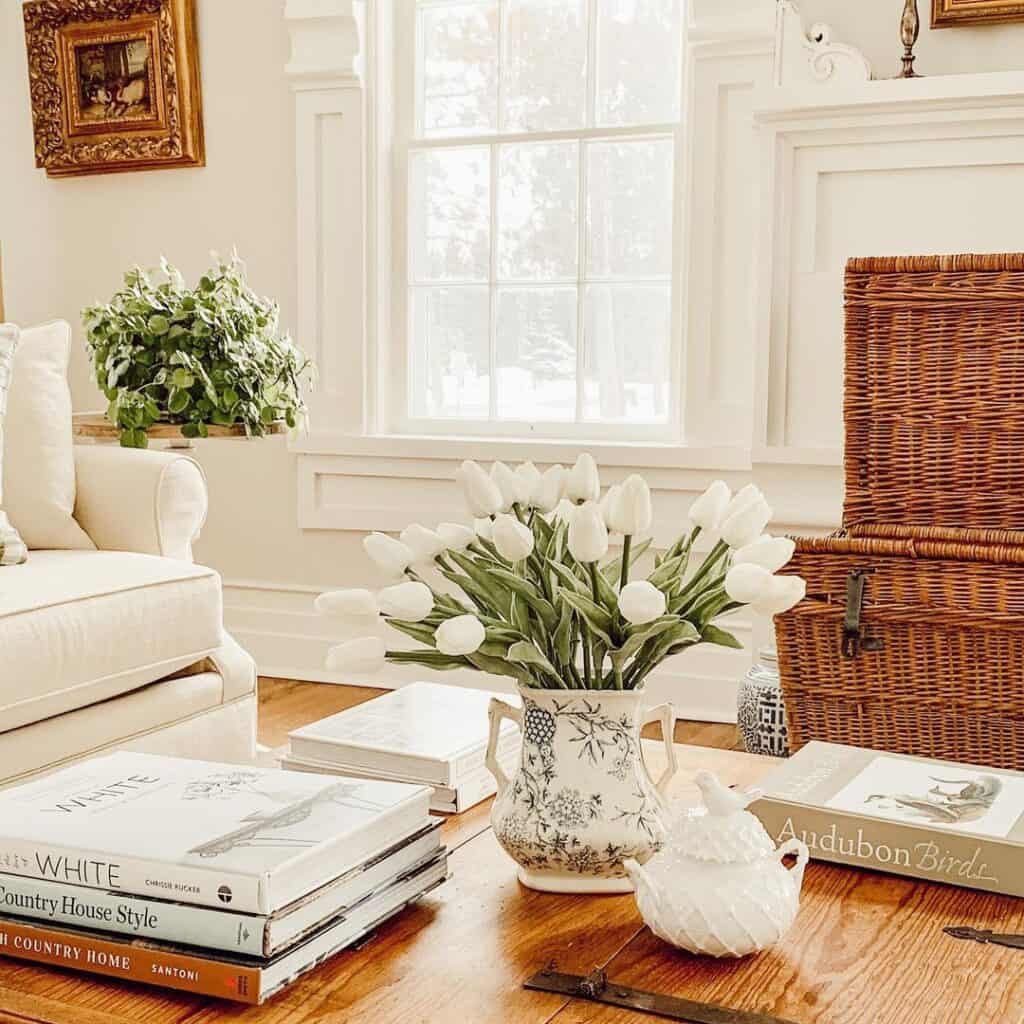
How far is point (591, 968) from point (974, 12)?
258cm

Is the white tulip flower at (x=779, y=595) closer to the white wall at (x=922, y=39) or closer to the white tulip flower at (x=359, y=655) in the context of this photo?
the white tulip flower at (x=359, y=655)

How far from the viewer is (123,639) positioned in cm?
222

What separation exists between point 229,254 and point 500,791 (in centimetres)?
296

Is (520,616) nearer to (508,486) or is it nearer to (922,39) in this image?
(508,486)

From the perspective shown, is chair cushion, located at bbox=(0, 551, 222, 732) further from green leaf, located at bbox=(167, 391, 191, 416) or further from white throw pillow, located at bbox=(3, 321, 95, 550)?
green leaf, located at bbox=(167, 391, 191, 416)

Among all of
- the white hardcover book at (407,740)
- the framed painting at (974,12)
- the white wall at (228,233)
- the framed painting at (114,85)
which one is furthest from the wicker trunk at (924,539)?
the framed painting at (114,85)

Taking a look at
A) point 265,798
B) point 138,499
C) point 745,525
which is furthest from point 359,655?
point 138,499

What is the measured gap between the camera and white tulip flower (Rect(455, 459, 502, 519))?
1.16m

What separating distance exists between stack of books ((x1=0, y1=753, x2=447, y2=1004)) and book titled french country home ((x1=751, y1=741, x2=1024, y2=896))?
1.20ft

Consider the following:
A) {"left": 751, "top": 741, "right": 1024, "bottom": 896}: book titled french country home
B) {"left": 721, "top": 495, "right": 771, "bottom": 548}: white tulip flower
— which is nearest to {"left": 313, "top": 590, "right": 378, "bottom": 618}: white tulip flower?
{"left": 721, "top": 495, "right": 771, "bottom": 548}: white tulip flower

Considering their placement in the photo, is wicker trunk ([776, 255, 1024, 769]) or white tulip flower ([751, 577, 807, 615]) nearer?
white tulip flower ([751, 577, 807, 615])

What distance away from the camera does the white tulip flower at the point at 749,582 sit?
3.51ft

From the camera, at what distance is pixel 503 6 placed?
139 inches

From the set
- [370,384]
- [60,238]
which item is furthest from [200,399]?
[60,238]
